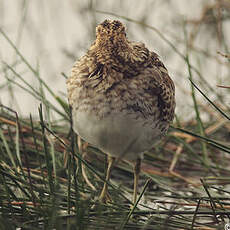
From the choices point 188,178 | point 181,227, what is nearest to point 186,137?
point 188,178

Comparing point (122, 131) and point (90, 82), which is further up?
point (90, 82)

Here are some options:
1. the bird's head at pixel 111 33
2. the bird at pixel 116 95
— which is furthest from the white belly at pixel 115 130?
the bird's head at pixel 111 33

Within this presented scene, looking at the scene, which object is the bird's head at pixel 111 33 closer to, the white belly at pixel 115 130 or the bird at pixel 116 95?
the bird at pixel 116 95

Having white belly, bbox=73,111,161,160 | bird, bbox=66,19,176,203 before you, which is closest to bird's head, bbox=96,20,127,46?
bird, bbox=66,19,176,203

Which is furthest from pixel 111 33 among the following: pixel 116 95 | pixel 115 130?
pixel 115 130

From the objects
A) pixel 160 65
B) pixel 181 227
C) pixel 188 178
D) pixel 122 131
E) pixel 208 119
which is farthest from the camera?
pixel 208 119

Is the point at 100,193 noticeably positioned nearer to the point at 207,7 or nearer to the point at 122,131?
the point at 122,131

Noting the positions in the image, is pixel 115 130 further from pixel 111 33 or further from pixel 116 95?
pixel 111 33

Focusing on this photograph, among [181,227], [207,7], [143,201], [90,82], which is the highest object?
[207,7]
